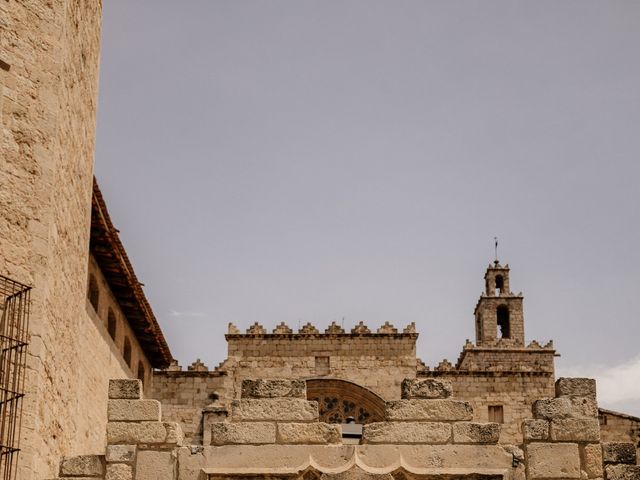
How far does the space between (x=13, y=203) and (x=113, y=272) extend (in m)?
7.43

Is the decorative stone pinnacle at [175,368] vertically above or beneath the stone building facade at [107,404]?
above

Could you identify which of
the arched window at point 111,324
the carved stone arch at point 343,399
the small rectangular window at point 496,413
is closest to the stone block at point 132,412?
the arched window at point 111,324

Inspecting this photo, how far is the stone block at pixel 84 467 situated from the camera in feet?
32.1

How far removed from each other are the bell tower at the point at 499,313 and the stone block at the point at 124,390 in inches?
1343

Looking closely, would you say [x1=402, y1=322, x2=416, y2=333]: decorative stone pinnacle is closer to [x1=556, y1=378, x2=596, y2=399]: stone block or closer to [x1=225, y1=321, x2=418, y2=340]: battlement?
[x1=225, y1=321, x2=418, y2=340]: battlement

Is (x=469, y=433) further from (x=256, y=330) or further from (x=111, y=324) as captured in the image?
(x=256, y=330)

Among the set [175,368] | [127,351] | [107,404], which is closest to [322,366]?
[175,368]

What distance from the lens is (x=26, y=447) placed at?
10484 millimetres

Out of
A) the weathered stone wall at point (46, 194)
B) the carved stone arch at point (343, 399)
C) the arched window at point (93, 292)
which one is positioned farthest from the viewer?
the carved stone arch at point (343, 399)

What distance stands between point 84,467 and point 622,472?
15.6 feet

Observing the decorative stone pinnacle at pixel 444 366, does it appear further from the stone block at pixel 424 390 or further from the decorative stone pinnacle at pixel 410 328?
the stone block at pixel 424 390

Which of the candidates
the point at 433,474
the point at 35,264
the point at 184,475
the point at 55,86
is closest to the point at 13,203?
the point at 35,264

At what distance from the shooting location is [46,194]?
36.7ft

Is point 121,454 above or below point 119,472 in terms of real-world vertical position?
above
